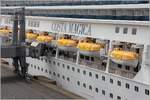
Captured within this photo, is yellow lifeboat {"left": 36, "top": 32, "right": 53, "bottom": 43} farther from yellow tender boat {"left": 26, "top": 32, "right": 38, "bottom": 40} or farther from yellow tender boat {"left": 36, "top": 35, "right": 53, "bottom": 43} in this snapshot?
yellow tender boat {"left": 26, "top": 32, "right": 38, "bottom": 40}

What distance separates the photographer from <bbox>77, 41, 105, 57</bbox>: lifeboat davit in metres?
23.2

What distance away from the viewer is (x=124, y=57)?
66.6ft

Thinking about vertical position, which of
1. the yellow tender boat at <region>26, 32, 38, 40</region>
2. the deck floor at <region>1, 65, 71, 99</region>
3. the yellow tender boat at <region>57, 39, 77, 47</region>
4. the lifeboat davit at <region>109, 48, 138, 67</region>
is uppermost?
the yellow tender boat at <region>26, 32, 38, 40</region>

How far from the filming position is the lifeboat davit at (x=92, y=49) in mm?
23156

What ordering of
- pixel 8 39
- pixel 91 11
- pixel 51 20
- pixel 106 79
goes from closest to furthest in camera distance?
1. pixel 106 79
2. pixel 91 11
3. pixel 51 20
4. pixel 8 39

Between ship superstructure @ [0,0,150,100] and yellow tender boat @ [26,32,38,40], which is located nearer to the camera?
ship superstructure @ [0,0,150,100]

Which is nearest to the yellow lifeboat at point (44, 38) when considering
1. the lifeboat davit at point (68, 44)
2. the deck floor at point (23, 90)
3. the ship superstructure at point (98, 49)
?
the ship superstructure at point (98, 49)

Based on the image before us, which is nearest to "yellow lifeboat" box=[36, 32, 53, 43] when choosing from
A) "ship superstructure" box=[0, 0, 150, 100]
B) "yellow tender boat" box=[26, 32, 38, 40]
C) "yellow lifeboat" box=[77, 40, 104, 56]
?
"ship superstructure" box=[0, 0, 150, 100]

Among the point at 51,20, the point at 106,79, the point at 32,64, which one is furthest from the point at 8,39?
the point at 106,79

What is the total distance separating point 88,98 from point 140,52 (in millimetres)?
4551

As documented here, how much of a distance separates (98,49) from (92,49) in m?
0.34

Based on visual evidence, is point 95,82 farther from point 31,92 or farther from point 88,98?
point 31,92

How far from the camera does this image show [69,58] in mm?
26422

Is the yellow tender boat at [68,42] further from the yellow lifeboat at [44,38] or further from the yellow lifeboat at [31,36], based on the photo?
the yellow lifeboat at [31,36]
